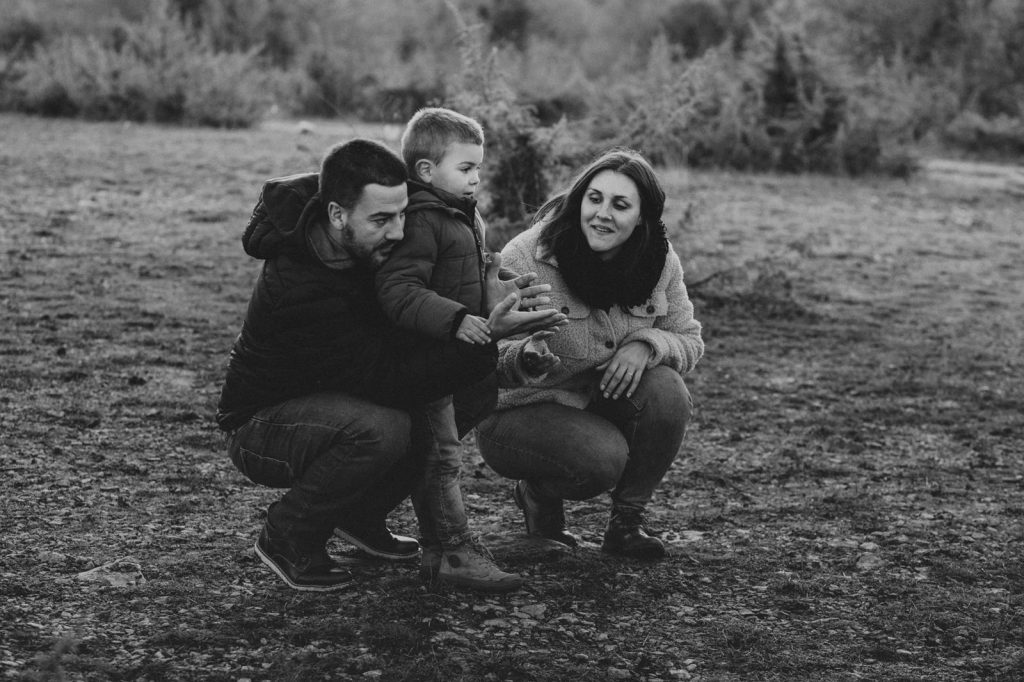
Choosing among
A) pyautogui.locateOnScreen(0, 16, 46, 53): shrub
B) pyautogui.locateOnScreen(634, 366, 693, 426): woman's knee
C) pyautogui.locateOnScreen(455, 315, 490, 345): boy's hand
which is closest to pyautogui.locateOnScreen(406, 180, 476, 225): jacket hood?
pyautogui.locateOnScreen(455, 315, 490, 345): boy's hand

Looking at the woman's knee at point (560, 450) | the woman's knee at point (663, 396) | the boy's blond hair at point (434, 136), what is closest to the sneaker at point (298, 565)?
the woman's knee at point (560, 450)

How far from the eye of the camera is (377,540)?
4082 millimetres

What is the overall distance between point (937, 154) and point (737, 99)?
4.95 m

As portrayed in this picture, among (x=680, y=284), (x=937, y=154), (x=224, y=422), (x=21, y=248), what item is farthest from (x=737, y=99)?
(x=224, y=422)

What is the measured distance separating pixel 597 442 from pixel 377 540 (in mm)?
768

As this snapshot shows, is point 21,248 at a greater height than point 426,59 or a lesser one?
lesser

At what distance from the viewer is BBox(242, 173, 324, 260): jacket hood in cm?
350

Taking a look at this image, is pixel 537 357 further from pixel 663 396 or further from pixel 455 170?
pixel 455 170

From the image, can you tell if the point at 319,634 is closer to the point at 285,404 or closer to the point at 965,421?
the point at 285,404

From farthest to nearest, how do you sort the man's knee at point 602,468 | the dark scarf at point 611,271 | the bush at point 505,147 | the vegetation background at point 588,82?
the vegetation background at point 588,82
the bush at point 505,147
the dark scarf at point 611,271
the man's knee at point 602,468

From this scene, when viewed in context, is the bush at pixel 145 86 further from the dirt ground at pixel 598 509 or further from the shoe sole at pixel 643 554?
the shoe sole at pixel 643 554

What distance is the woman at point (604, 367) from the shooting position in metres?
4.04

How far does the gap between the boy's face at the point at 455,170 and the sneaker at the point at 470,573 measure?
1110 millimetres

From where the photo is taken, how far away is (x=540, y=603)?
3838 mm
